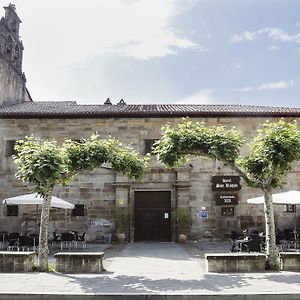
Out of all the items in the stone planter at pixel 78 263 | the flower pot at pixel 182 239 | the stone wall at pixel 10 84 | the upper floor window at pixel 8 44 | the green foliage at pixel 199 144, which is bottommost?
the stone planter at pixel 78 263

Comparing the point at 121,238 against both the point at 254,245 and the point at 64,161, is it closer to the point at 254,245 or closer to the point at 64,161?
the point at 254,245

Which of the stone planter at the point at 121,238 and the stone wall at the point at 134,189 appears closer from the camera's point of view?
the stone planter at the point at 121,238

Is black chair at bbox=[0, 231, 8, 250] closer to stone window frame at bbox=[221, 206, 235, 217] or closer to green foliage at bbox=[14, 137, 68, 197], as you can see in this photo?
green foliage at bbox=[14, 137, 68, 197]

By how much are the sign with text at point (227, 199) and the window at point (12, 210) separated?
33.6 feet

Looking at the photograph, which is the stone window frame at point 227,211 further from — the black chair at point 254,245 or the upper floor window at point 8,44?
the upper floor window at point 8,44

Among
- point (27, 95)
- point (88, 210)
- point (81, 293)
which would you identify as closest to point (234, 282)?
point (81, 293)

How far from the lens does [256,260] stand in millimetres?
10539

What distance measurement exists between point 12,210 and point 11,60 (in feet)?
38.9

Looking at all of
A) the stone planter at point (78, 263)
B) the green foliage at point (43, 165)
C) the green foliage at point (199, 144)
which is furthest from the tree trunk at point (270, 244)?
the green foliage at point (43, 165)

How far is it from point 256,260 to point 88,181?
1156 centimetres

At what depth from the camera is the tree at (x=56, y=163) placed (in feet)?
35.2

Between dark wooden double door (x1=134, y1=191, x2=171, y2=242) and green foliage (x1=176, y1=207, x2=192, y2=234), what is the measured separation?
2.76ft

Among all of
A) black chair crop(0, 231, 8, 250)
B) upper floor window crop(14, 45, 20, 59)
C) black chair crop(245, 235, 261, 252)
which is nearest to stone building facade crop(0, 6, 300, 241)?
black chair crop(0, 231, 8, 250)

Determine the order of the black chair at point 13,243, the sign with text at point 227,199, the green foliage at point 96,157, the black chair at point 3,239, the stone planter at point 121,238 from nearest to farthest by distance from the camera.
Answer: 1. the green foliage at point 96,157
2. the black chair at point 13,243
3. the black chair at point 3,239
4. the stone planter at point 121,238
5. the sign with text at point 227,199
